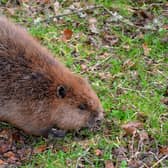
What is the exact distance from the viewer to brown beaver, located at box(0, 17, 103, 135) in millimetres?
4789

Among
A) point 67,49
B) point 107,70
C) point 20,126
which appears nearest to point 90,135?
point 20,126

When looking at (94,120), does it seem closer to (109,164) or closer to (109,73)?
(109,164)

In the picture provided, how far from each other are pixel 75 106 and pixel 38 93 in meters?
0.35

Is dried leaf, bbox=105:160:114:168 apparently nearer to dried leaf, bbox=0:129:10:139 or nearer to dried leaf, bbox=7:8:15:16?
dried leaf, bbox=0:129:10:139

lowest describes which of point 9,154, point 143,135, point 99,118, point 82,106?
point 9,154

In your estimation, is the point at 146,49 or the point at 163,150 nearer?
the point at 163,150

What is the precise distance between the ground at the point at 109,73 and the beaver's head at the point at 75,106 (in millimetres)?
124

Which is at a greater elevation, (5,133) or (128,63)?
(128,63)

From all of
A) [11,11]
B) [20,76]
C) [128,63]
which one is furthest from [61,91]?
[11,11]

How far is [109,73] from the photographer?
5.80 metres

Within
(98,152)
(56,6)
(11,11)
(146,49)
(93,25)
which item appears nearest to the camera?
(98,152)

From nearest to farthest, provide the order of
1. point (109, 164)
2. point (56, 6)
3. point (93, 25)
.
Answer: point (109, 164), point (93, 25), point (56, 6)

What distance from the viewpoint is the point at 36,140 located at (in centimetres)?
493

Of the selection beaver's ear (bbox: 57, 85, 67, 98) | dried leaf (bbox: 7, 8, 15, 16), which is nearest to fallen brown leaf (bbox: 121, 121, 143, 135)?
beaver's ear (bbox: 57, 85, 67, 98)
